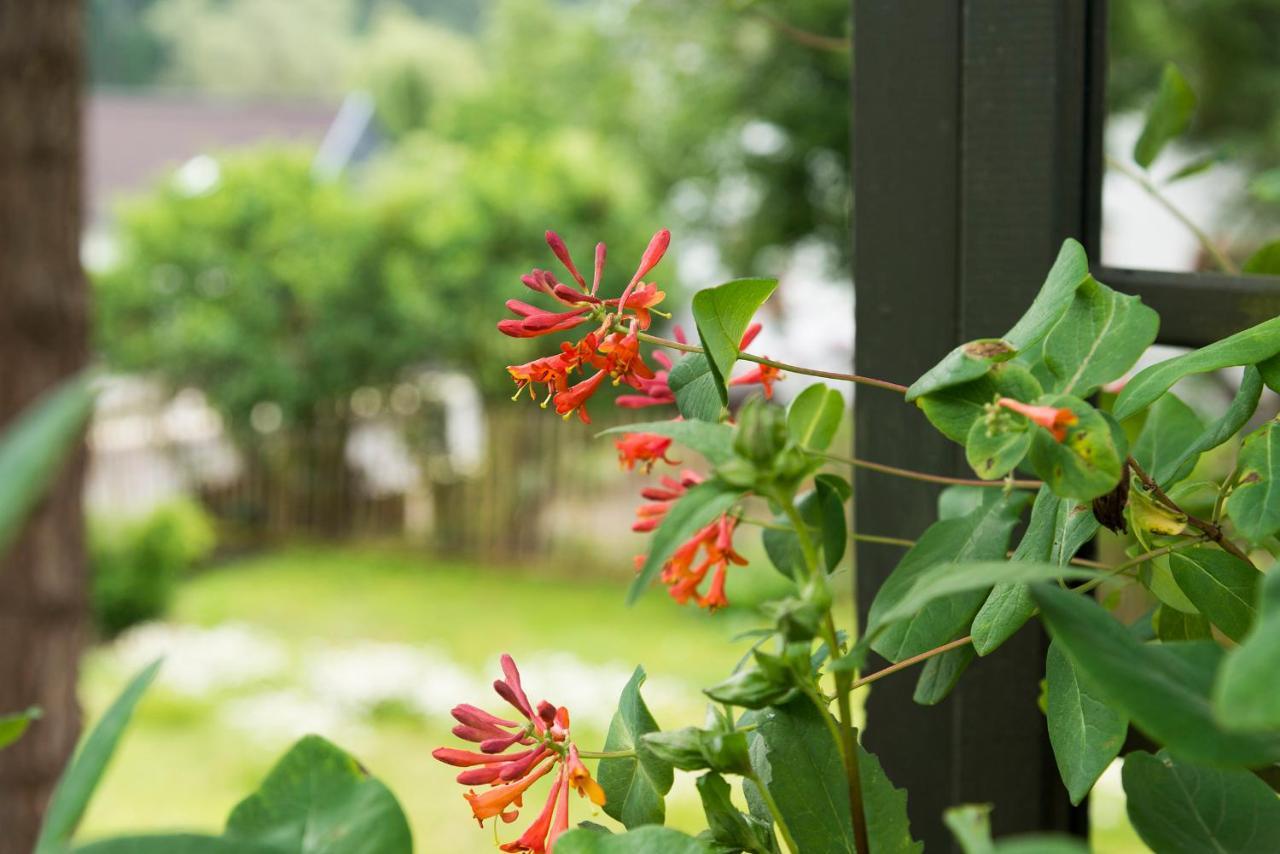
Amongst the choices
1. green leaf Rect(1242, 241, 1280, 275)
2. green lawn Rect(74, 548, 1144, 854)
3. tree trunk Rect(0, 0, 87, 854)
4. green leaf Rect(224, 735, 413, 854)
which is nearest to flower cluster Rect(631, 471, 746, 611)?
green leaf Rect(224, 735, 413, 854)

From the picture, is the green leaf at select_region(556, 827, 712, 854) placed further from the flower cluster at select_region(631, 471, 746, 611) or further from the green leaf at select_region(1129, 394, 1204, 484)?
the green leaf at select_region(1129, 394, 1204, 484)

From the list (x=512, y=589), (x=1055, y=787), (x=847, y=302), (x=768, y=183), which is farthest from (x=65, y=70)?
(x=847, y=302)

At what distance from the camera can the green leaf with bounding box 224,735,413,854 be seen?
0.96 feet

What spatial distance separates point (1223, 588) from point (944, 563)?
0.31 ft

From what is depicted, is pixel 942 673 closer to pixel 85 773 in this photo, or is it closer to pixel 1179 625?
pixel 1179 625

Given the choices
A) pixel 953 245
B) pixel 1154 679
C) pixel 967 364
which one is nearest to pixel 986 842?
pixel 1154 679

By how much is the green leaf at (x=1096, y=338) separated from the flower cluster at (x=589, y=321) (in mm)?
128

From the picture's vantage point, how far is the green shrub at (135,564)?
500 cm

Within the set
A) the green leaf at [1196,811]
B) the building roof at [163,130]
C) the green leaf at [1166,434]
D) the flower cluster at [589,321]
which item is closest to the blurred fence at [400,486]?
the green leaf at [1166,434]

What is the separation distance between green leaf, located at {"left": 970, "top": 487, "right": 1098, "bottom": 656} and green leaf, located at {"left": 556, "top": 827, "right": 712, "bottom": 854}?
0.11 meters

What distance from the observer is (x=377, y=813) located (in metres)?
0.29

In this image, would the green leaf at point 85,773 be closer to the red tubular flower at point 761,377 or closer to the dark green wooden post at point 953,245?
the red tubular flower at point 761,377

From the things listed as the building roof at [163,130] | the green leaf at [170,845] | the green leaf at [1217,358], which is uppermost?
the building roof at [163,130]

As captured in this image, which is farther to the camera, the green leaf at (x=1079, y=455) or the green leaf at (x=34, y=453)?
the green leaf at (x=1079, y=455)
